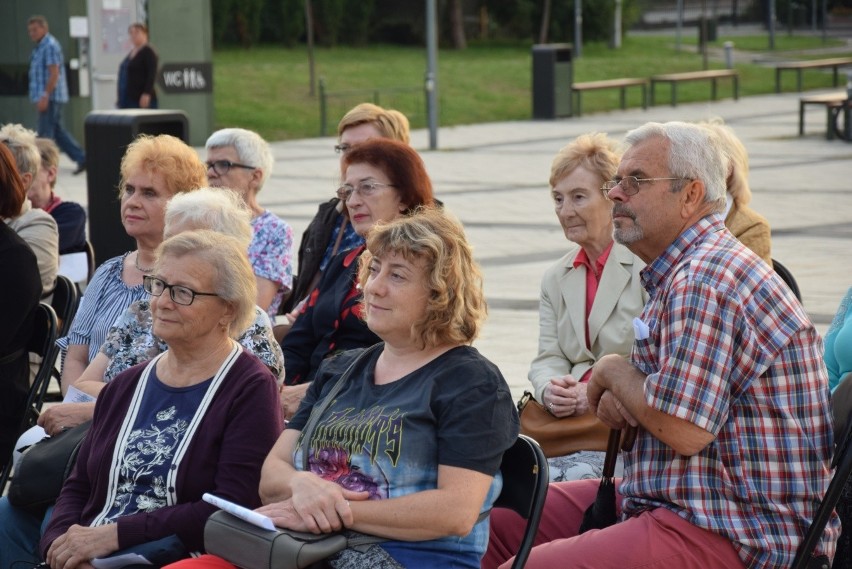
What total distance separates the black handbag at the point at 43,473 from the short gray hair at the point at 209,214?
83 centimetres

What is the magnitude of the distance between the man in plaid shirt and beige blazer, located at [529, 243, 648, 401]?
3.78 feet

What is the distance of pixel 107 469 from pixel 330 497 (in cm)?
88

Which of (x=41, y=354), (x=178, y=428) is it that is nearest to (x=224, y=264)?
(x=178, y=428)

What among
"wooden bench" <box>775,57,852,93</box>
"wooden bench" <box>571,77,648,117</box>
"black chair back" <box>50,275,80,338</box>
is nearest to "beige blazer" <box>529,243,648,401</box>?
"black chair back" <box>50,275,80,338</box>

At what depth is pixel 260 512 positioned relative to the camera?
3477 millimetres

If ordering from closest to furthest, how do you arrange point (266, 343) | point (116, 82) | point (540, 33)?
1. point (266, 343)
2. point (116, 82)
3. point (540, 33)

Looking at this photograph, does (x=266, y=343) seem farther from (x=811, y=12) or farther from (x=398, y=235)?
(x=811, y=12)

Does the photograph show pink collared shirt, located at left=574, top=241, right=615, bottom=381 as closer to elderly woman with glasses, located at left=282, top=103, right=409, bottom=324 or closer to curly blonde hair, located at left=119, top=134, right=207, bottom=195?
elderly woman with glasses, located at left=282, top=103, right=409, bottom=324

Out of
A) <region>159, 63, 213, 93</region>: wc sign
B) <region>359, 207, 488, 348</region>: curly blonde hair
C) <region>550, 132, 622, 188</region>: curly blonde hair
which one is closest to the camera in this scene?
<region>359, 207, 488, 348</region>: curly blonde hair

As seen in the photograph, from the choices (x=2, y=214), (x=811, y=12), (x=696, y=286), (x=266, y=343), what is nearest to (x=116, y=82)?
(x=2, y=214)

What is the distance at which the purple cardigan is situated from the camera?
380 cm

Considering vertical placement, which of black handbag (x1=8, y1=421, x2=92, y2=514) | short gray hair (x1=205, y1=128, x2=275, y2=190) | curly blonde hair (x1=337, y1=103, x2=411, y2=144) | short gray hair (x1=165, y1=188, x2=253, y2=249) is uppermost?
curly blonde hair (x1=337, y1=103, x2=411, y2=144)

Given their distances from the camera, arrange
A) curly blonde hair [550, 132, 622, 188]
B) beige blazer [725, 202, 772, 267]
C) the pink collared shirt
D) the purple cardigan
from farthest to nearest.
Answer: beige blazer [725, 202, 772, 267], curly blonde hair [550, 132, 622, 188], the pink collared shirt, the purple cardigan

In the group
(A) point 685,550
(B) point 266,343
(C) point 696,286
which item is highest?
(C) point 696,286
